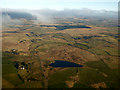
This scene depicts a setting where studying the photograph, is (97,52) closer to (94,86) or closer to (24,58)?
(94,86)

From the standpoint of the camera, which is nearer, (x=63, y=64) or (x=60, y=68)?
(x=60, y=68)

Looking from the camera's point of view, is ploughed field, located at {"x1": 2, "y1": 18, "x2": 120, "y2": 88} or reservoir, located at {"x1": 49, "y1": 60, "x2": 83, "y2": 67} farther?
reservoir, located at {"x1": 49, "y1": 60, "x2": 83, "y2": 67}

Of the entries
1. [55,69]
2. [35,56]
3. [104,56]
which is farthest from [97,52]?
[35,56]

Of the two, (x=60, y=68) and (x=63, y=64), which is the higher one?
(x=63, y=64)

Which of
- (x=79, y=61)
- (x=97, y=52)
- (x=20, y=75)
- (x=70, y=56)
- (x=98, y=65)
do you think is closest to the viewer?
(x=20, y=75)

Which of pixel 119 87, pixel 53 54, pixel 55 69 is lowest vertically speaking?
pixel 119 87

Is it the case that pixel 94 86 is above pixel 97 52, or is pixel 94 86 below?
below

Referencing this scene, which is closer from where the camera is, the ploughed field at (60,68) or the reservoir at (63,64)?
the ploughed field at (60,68)

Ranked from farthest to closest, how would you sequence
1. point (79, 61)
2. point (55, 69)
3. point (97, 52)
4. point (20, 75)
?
point (97, 52), point (79, 61), point (55, 69), point (20, 75)

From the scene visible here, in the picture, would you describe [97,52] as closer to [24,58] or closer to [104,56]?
[104,56]

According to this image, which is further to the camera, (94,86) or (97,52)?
(97,52)
